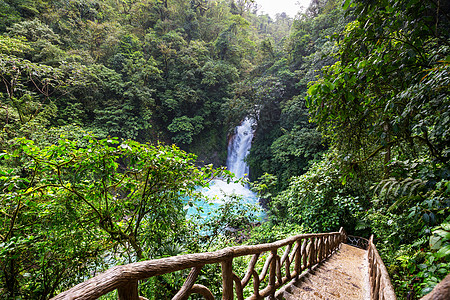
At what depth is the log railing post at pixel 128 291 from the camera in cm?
83

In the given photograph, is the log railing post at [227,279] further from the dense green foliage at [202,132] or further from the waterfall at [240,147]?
the waterfall at [240,147]

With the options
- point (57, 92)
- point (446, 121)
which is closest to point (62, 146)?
point (446, 121)

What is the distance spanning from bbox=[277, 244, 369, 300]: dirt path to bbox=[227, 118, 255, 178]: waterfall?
467 inches

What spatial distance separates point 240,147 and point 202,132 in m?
4.03

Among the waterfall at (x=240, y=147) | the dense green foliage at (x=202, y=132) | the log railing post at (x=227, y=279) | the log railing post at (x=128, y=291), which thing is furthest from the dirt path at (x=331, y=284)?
the waterfall at (x=240, y=147)

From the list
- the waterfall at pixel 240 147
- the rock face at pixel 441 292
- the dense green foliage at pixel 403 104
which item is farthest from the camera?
the waterfall at pixel 240 147

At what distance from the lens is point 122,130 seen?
11.8 metres

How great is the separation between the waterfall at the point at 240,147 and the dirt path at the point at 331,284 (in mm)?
11861

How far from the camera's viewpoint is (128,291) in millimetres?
851

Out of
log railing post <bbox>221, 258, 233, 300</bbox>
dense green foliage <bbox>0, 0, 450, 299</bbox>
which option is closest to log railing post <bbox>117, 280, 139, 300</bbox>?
log railing post <bbox>221, 258, 233, 300</bbox>

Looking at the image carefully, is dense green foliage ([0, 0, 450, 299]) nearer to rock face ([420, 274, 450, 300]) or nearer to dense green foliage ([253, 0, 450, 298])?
dense green foliage ([253, 0, 450, 298])

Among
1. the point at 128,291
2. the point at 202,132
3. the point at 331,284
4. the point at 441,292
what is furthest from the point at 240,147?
the point at 441,292

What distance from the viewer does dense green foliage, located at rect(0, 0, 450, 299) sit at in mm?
1712

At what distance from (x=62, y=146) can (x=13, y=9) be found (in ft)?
47.0
